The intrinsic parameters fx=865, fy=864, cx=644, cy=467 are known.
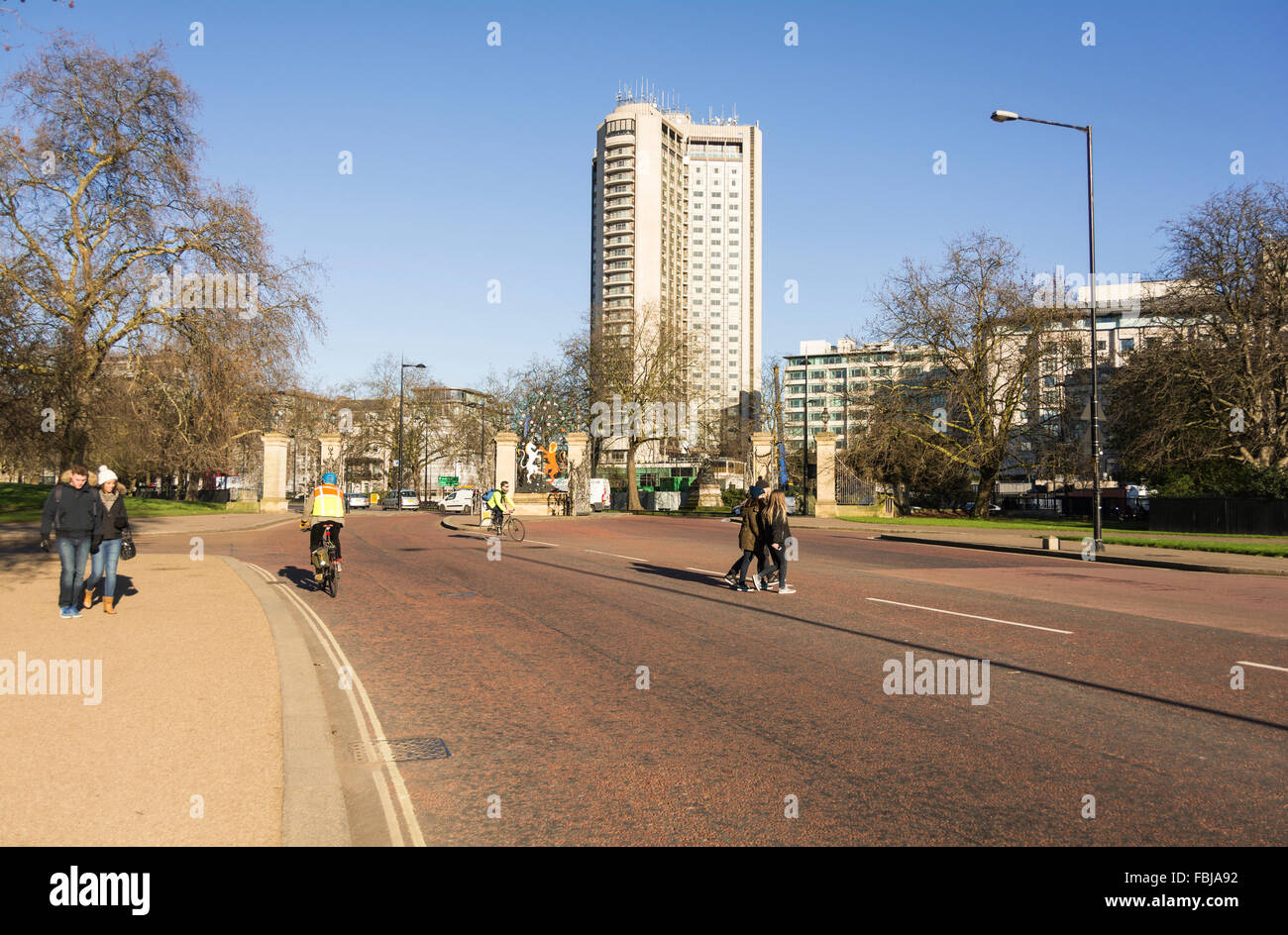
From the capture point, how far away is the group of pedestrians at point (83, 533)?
11016mm

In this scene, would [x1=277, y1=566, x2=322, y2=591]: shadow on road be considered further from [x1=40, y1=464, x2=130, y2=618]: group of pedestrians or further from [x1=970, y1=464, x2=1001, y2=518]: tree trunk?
[x1=970, y1=464, x2=1001, y2=518]: tree trunk

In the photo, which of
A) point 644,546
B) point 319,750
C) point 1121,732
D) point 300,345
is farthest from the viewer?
point 300,345

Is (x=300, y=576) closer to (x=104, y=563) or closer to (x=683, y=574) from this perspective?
(x=104, y=563)

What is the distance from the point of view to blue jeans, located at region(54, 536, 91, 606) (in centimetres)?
1089

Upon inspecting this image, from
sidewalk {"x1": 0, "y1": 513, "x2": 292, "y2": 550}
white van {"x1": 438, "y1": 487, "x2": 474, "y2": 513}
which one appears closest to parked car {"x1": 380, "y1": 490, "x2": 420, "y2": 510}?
white van {"x1": 438, "y1": 487, "x2": 474, "y2": 513}

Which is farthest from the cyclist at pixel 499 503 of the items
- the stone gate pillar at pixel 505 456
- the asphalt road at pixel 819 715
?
the stone gate pillar at pixel 505 456

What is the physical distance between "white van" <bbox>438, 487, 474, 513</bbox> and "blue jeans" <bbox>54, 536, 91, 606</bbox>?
43411 millimetres

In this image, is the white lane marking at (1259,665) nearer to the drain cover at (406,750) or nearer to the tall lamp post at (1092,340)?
the drain cover at (406,750)

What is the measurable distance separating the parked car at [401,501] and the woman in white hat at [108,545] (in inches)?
2071

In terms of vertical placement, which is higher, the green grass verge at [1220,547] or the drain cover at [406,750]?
the drain cover at [406,750]
